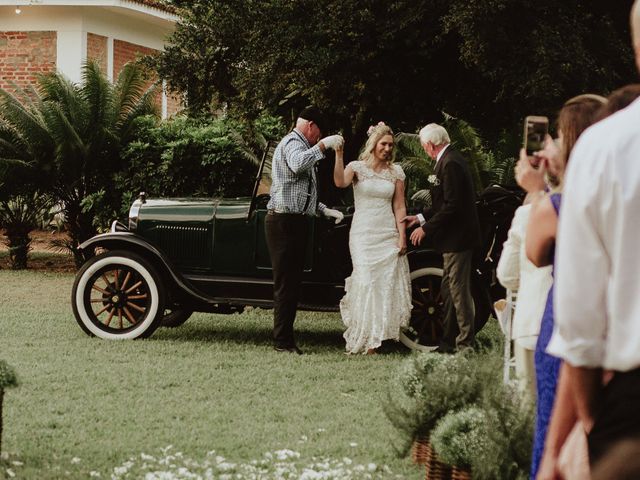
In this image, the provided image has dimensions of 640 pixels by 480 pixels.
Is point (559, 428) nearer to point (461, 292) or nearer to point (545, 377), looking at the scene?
point (545, 377)

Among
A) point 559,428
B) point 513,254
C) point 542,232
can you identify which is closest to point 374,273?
point 513,254

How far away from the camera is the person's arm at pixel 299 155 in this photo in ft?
29.2

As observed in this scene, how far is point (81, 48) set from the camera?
22.8m

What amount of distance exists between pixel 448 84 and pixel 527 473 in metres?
10.3

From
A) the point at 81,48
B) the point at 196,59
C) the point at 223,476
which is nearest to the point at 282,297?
the point at 223,476

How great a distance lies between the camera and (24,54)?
2323 cm

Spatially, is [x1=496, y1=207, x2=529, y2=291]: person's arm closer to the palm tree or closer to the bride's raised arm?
the bride's raised arm

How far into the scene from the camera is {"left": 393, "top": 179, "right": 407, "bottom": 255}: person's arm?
9.24 meters

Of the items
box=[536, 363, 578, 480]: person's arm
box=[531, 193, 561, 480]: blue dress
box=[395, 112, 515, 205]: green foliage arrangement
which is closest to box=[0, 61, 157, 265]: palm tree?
box=[395, 112, 515, 205]: green foliage arrangement

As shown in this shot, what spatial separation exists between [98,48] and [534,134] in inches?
814

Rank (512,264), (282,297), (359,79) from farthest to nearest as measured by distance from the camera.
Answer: (359,79) → (282,297) → (512,264)

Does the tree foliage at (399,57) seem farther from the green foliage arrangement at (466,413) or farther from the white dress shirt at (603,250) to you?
the white dress shirt at (603,250)

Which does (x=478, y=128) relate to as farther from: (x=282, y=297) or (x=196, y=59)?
(x=282, y=297)

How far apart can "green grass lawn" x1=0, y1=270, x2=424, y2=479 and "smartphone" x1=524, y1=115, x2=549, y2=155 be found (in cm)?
225
